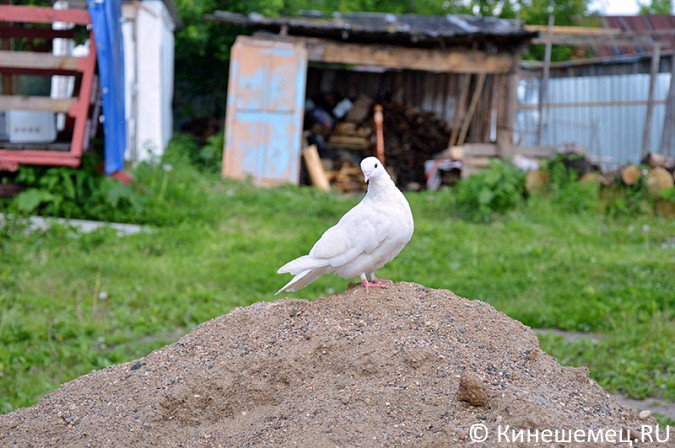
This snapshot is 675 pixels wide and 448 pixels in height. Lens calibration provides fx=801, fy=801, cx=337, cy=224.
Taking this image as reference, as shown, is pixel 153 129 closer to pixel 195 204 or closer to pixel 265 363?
pixel 195 204

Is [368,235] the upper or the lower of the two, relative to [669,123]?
upper

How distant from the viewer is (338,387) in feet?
10.8

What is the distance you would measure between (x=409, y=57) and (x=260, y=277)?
856 centimetres

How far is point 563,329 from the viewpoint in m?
6.71

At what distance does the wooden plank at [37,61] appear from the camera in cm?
878

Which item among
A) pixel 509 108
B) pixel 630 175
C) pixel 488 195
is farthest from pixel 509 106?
pixel 488 195

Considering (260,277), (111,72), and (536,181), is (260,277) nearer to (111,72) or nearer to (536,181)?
(111,72)

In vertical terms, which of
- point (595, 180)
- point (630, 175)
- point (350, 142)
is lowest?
point (350, 142)

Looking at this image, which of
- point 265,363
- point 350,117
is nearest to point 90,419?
point 265,363

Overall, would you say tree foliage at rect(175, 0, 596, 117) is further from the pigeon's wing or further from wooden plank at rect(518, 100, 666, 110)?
the pigeon's wing

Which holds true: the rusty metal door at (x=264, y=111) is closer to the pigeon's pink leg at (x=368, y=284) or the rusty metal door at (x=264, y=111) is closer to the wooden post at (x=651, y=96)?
the wooden post at (x=651, y=96)

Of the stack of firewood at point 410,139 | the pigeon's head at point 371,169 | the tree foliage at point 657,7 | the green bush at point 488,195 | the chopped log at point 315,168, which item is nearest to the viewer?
the pigeon's head at point 371,169

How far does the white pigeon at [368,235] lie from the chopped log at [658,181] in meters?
8.30

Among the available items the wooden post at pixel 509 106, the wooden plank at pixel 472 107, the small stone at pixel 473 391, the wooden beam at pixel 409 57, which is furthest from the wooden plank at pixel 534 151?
the small stone at pixel 473 391
